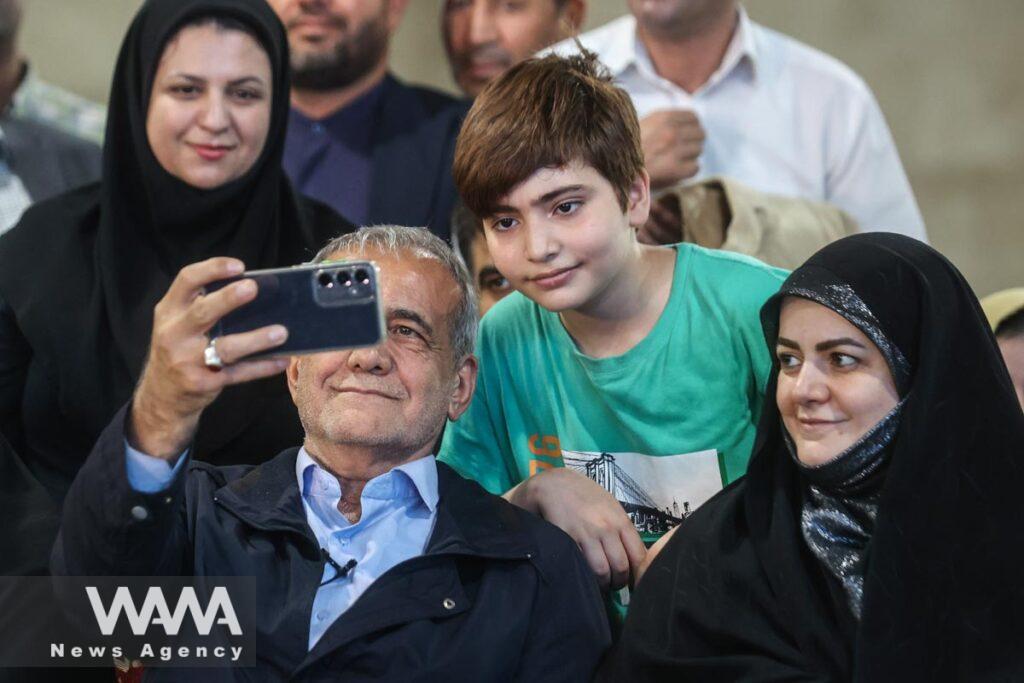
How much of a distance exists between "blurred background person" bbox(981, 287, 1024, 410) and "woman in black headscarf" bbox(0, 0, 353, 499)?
5.35 ft

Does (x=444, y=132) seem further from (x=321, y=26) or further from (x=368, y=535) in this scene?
(x=368, y=535)

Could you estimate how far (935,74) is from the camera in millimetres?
6105

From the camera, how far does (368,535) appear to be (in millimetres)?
2617

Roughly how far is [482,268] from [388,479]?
1196mm

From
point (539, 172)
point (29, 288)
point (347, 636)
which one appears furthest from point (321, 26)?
point (347, 636)

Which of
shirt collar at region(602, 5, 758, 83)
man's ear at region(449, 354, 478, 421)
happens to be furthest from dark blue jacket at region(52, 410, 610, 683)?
shirt collar at region(602, 5, 758, 83)

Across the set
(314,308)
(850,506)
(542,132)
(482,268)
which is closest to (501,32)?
(482,268)

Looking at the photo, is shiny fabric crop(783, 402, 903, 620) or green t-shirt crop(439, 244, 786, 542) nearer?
shiny fabric crop(783, 402, 903, 620)

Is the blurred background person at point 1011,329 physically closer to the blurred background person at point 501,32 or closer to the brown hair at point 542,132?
the brown hair at point 542,132

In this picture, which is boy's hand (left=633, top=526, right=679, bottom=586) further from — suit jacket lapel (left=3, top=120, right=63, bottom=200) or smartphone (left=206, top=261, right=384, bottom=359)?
suit jacket lapel (left=3, top=120, right=63, bottom=200)

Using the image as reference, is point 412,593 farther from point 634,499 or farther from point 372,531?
point 634,499

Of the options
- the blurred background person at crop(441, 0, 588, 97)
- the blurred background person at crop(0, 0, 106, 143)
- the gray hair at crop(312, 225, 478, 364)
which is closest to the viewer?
the gray hair at crop(312, 225, 478, 364)

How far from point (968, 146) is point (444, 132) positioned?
110 inches

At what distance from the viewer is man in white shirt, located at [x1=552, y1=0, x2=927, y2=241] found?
4211 mm
